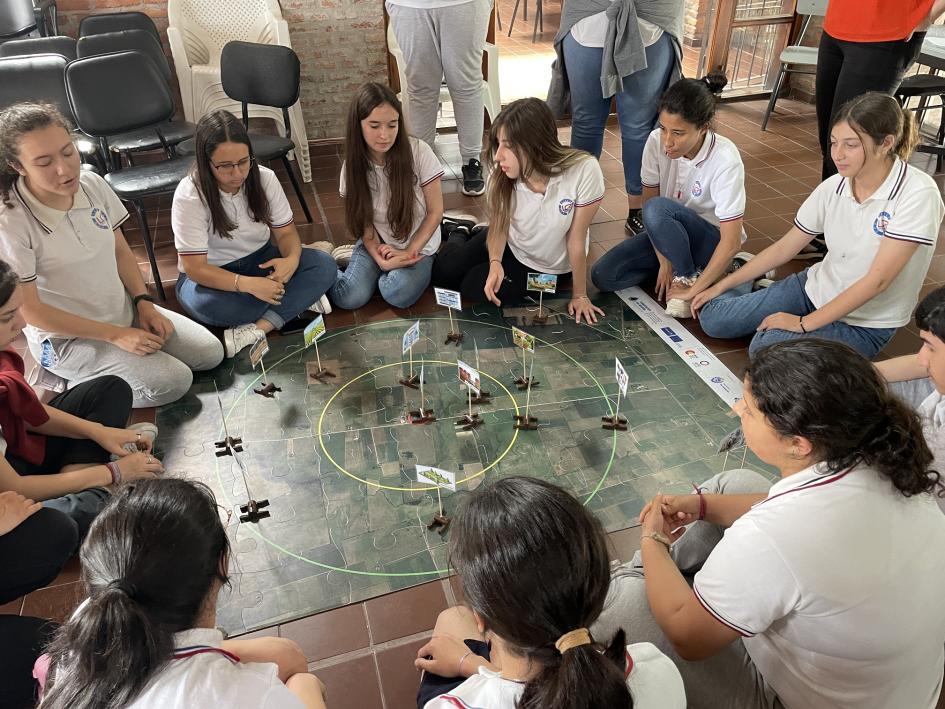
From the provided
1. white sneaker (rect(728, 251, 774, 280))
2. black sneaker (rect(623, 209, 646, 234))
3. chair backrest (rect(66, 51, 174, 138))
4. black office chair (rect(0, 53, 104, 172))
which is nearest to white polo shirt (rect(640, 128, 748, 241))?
white sneaker (rect(728, 251, 774, 280))

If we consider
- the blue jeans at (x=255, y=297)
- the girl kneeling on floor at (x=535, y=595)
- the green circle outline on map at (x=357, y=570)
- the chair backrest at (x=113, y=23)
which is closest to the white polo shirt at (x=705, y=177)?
the green circle outline on map at (x=357, y=570)

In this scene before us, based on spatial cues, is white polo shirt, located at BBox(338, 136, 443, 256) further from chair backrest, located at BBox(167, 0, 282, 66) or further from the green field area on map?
chair backrest, located at BBox(167, 0, 282, 66)

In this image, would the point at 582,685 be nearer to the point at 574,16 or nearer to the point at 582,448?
the point at 582,448

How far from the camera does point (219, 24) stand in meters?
4.33

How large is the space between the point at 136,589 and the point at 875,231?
242 cm

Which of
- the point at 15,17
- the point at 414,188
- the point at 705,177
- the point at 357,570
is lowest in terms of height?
the point at 357,570

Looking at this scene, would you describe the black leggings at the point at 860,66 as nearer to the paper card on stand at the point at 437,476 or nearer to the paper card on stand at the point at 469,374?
the paper card on stand at the point at 469,374

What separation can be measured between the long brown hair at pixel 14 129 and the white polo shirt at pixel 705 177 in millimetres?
2287

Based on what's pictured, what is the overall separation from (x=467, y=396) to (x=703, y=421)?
2.70 ft

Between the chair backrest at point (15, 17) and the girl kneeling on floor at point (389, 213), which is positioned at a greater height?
the chair backrest at point (15, 17)

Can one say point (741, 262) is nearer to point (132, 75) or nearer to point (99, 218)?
point (99, 218)

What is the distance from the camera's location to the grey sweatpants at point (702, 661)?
4.41ft

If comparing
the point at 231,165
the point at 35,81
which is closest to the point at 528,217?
the point at 231,165

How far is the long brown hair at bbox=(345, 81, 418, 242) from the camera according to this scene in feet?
8.98
